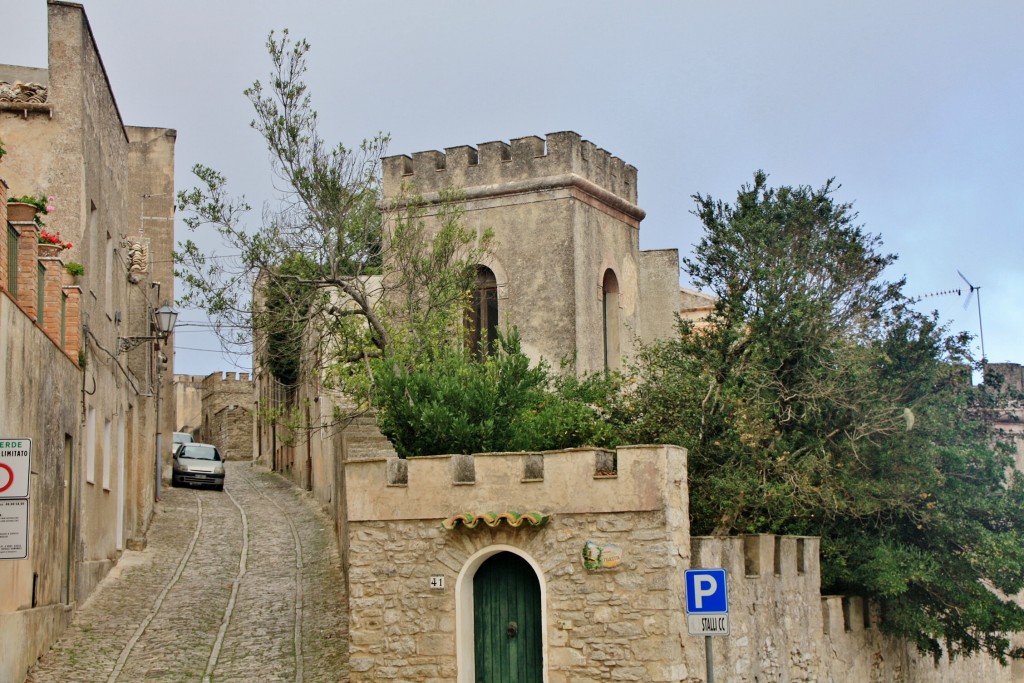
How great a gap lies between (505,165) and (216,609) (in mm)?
Answer: 10771

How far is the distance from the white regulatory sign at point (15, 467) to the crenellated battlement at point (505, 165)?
Result: 16.3m

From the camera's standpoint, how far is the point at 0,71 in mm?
22375

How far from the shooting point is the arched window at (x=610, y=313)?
88.0 feet

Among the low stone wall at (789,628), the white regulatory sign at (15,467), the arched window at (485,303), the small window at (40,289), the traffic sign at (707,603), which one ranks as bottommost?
the low stone wall at (789,628)

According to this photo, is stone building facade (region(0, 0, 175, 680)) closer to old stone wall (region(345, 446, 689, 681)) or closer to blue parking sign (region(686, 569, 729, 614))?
old stone wall (region(345, 446, 689, 681))

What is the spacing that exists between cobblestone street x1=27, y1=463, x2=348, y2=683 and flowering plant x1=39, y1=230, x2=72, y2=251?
541cm

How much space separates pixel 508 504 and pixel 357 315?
29.6 feet

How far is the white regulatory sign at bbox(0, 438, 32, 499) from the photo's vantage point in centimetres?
964

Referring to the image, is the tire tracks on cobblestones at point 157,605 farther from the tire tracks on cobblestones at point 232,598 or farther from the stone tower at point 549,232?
the stone tower at point 549,232

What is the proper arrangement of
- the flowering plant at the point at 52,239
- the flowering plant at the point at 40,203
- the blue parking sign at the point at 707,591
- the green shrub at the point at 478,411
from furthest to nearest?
the flowering plant at the point at 52,239 < the green shrub at the point at 478,411 < the flowering plant at the point at 40,203 < the blue parking sign at the point at 707,591

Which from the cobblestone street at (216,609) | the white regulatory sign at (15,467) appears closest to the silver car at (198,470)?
the cobblestone street at (216,609)

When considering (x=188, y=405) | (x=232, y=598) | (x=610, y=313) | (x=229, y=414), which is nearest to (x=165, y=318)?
(x=232, y=598)

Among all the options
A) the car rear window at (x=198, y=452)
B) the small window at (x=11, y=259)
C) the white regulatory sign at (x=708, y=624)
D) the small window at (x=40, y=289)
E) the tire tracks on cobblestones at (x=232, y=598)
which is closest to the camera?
the white regulatory sign at (x=708, y=624)

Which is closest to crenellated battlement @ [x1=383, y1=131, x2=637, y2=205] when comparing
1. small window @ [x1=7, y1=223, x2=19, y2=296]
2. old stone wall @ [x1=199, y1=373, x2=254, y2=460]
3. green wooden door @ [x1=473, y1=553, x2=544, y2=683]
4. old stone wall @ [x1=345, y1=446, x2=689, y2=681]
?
small window @ [x1=7, y1=223, x2=19, y2=296]
